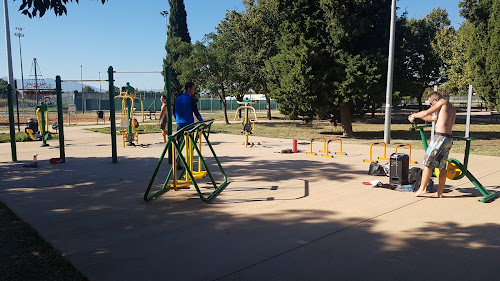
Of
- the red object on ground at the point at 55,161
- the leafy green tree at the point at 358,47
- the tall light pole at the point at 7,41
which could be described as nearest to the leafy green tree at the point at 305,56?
the leafy green tree at the point at 358,47

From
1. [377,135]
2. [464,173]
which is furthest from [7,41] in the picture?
[464,173]

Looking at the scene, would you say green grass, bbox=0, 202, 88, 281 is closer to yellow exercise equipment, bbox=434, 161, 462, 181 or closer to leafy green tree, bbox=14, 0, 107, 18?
leafy green tree, bbox=14, 0, 107, 18

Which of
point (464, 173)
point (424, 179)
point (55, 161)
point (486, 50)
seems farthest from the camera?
point (486, 50)

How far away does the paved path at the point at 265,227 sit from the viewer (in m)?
3.65

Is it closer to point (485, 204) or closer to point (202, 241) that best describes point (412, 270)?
point (202, 241)

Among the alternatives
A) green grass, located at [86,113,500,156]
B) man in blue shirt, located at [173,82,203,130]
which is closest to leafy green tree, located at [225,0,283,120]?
green grass, located at [86,113,500,156]

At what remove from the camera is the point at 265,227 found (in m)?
4.85

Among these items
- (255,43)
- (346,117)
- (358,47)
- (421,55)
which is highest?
(255,43)

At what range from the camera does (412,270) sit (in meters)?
3.58

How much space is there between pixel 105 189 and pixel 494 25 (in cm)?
1695

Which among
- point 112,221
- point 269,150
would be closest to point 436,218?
point 112,221

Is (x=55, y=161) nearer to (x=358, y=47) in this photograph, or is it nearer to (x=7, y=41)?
(x=7, y=41)

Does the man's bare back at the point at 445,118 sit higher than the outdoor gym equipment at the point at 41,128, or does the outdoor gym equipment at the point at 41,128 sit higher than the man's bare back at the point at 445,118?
the man's bare back at the point at 445,118

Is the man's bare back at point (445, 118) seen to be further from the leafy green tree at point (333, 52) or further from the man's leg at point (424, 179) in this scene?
the leafy green tree at point (333, 52)
